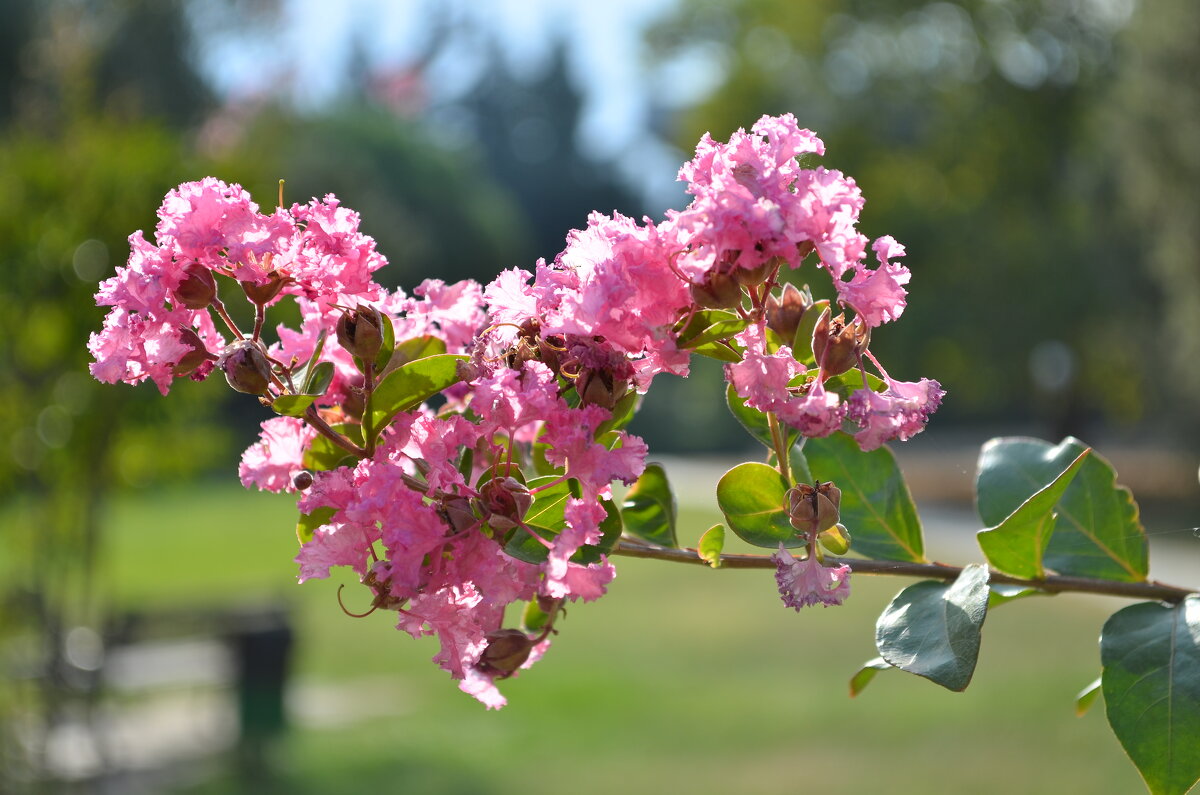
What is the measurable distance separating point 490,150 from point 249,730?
30705 millimetres

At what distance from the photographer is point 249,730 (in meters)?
6.24

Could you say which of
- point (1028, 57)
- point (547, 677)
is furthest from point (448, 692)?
point (1028, 57)

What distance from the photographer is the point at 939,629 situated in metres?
0.62

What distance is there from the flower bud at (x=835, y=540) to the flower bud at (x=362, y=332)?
0.86ft

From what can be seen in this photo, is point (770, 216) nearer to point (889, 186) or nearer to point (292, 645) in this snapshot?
point (292, 645)

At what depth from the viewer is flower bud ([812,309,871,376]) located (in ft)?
2.06

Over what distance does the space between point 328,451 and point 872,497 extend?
377 millimetres

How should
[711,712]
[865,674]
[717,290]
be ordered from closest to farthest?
1. [717,290]
2. [865,674]
3. [711,712]

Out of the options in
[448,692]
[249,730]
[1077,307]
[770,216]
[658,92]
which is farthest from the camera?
[658,92]

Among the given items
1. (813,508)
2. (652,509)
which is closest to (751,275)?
(813,508)

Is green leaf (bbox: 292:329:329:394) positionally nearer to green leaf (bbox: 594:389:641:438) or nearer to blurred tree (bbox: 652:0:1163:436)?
green leaf (bbox: 594:389:641:438)

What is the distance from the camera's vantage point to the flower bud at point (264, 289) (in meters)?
0.69

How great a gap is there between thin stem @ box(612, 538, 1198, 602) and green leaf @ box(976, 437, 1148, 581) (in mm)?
35

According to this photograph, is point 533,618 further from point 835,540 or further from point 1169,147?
point 1169,147
